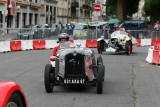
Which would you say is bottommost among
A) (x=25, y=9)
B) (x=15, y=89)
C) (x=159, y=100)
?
(x=159, y=100)

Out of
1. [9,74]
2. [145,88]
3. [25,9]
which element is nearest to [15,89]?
[145,88]

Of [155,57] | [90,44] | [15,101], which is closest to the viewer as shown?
[15,101]

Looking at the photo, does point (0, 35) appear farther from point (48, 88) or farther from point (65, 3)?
point (65, 3)

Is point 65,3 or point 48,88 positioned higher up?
point 65,3

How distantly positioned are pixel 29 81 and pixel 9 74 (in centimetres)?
171

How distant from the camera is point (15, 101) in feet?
15.3

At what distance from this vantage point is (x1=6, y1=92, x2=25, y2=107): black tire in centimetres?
453

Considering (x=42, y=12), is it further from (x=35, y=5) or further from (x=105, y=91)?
(x=105, y=91)

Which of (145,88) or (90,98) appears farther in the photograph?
(145,88)

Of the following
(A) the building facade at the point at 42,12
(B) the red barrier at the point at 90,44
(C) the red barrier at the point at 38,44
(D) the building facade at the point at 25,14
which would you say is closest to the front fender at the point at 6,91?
(C) the red barrier at the point at 38,44

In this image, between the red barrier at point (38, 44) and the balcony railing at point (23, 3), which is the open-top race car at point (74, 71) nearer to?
the red barrier at point (38, 44)

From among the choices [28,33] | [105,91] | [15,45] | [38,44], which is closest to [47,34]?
[28,33]

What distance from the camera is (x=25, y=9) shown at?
53781mm

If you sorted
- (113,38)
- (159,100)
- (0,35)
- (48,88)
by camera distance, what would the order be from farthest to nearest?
(0,35)
(113,38)
(48,88)
(159,100)
